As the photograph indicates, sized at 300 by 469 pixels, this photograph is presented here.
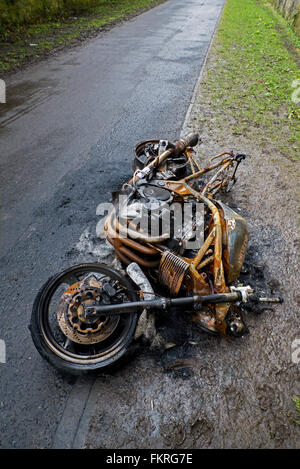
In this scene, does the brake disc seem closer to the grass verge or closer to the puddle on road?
the puddle on road

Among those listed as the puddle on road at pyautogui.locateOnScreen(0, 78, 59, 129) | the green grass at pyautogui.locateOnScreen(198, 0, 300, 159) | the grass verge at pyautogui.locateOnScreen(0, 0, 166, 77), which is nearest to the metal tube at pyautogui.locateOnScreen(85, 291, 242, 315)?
the green grass at pyautogui.locateOnScreen(198, 0, 300, 159)

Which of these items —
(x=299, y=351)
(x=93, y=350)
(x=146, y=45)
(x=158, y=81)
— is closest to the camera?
(x=93, y=350)

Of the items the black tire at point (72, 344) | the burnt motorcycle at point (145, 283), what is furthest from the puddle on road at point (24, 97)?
the black tire at point (72, 344)

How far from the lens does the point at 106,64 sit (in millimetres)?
9984

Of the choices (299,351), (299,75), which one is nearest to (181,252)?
(299,351)

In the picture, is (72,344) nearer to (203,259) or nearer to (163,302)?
(163,302)

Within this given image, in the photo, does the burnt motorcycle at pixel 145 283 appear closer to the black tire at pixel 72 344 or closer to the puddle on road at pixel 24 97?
the black tire at pixel 72 344

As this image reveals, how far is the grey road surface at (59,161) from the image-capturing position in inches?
101

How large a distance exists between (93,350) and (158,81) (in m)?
8.63

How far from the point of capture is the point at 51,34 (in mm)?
12602

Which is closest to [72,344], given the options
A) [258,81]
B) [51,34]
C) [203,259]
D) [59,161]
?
[203,259]

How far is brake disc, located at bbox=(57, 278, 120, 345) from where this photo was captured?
9.02 feet

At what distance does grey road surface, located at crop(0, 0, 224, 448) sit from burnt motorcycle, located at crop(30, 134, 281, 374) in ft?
1.22
